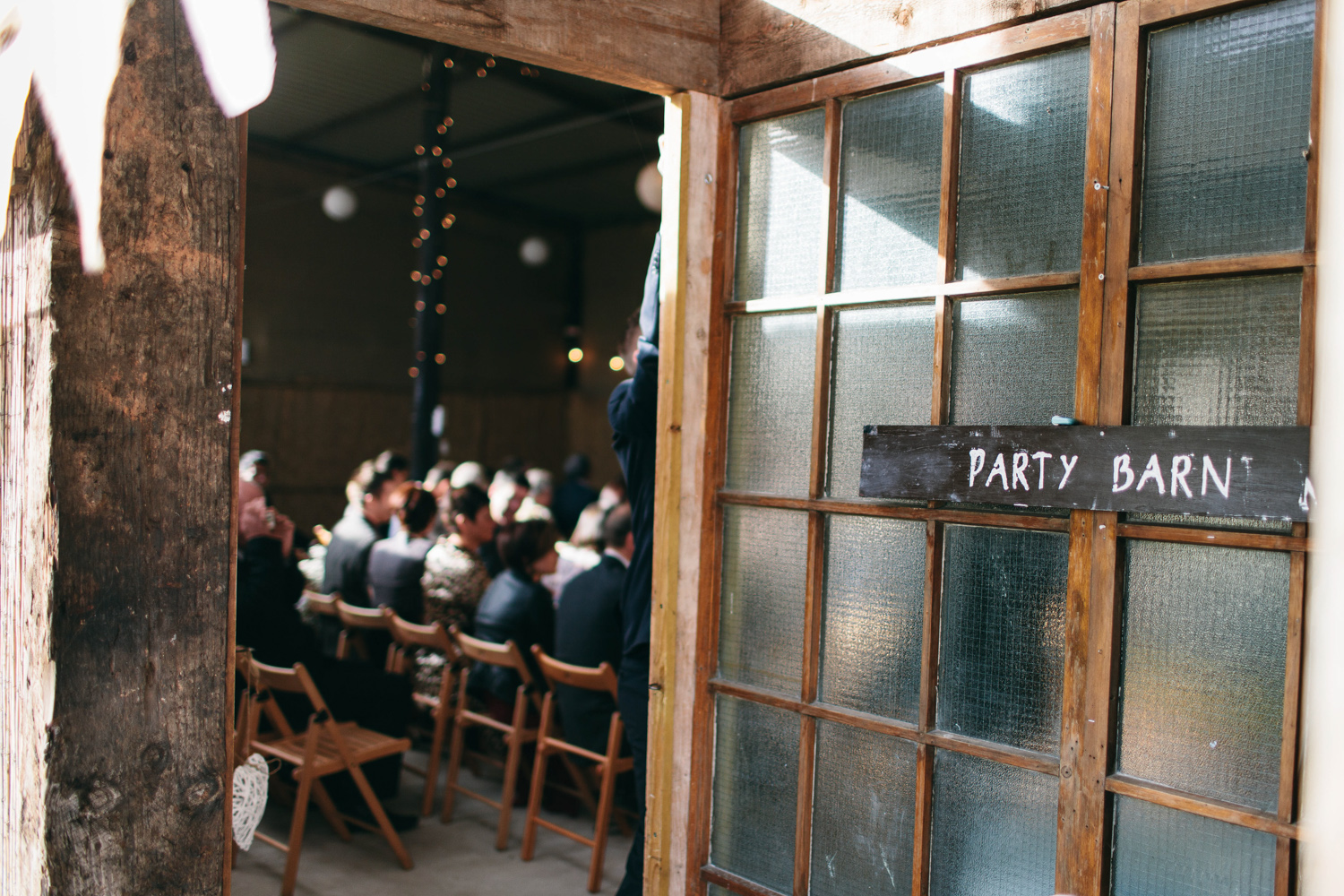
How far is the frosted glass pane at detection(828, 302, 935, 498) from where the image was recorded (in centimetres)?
186

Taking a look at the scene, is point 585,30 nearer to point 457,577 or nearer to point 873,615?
point 873,615

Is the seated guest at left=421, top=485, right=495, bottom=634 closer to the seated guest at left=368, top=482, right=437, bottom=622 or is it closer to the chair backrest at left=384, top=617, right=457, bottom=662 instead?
the seated guest at left=368, top=482, right=437, bottom=622

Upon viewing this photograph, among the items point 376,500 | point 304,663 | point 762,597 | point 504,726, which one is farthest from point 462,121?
point 762,597

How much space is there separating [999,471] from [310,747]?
2.57 metres

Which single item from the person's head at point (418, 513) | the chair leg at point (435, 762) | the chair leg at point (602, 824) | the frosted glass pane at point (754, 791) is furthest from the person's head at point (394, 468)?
the frosted glass pane at point (754, 791)

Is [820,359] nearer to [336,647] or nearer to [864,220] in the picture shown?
[864,220]

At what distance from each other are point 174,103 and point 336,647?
3.70 metres

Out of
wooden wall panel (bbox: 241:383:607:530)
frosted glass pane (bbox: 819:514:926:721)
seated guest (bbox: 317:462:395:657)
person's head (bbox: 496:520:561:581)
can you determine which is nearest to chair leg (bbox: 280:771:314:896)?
person's head (bbox: 496:520:561:581)

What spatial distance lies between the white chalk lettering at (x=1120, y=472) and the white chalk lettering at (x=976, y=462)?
219 millimetres

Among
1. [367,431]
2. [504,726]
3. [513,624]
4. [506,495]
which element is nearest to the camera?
[504,726]

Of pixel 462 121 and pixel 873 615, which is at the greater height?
pixel 462 121

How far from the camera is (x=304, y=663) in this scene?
12.4ft

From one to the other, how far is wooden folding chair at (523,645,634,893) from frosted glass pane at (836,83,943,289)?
1758 mm

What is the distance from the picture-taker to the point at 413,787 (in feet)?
14.0
